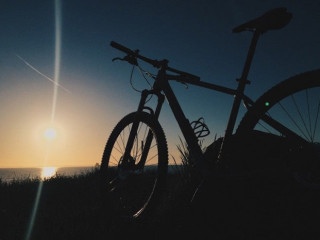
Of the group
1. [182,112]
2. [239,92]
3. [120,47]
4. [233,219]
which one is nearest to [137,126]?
[182,112]

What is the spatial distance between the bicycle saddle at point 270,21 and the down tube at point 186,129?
42.9 inches

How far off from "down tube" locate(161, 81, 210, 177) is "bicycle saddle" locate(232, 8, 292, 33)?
3.57 ft

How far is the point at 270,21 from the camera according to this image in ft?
7.28

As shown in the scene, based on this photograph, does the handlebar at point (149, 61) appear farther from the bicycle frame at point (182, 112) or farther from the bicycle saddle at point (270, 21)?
the bicycle saddle at point (270, 21)

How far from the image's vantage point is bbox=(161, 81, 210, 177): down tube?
2.57 metres

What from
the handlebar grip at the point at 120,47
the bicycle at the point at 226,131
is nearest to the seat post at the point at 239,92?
the bicycle at the point at 226,131

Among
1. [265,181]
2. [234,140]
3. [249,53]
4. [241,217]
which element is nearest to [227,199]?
[241,217]

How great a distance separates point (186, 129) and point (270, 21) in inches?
50.6

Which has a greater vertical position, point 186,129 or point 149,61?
point 149,61

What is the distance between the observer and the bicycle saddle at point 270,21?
2.16 meters

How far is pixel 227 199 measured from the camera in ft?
8.25

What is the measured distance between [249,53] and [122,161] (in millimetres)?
2064

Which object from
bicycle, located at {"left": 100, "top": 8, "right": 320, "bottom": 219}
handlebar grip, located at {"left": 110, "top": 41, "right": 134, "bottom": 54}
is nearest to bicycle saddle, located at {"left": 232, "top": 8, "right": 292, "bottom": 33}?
bicycle, located at {"left": 100, "top": 8, "right": 320, "bottom": 219}

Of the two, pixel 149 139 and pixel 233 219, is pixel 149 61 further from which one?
pixel 233 219
